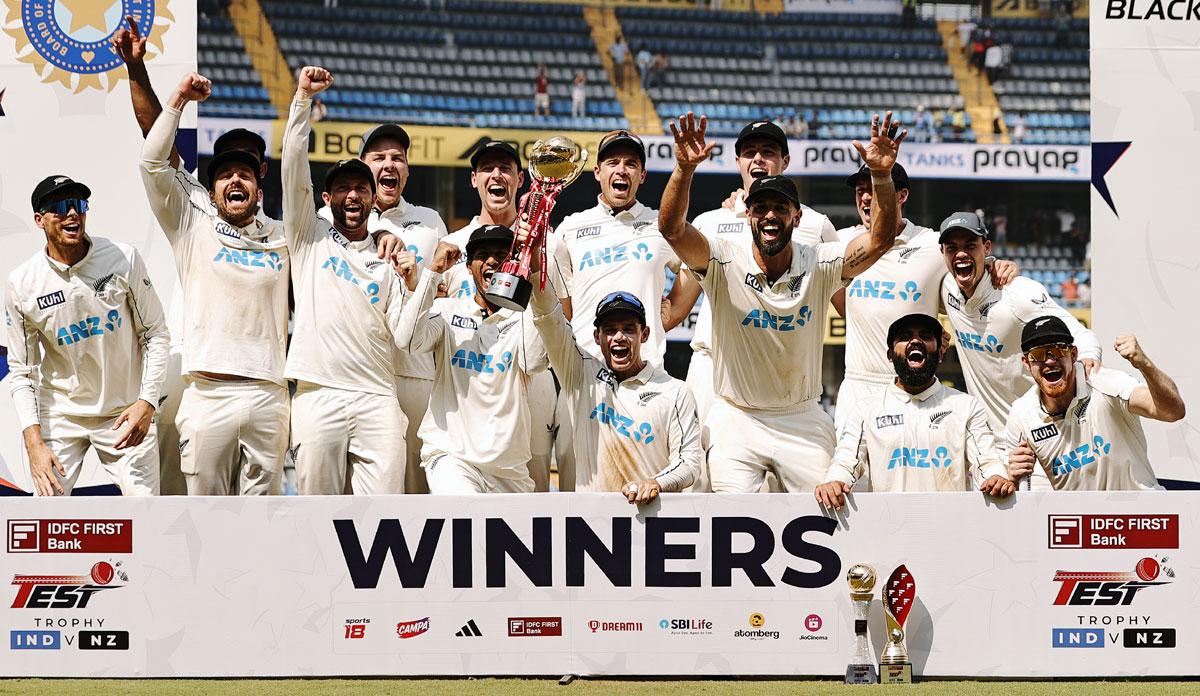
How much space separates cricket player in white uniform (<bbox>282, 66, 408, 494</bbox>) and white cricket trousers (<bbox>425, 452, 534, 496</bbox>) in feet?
0.67

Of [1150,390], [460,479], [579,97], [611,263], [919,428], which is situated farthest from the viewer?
[579,97]

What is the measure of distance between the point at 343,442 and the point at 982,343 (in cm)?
298

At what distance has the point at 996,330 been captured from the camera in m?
6.67

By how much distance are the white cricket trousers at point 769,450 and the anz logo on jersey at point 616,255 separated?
3.10ft

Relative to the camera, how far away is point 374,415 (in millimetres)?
6355

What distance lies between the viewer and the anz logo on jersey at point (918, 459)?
5.97 meters

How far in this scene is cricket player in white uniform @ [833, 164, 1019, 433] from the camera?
6906 millimetres

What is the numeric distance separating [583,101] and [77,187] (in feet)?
51.7

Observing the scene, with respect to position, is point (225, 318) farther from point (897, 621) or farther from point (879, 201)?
point (897, 621)

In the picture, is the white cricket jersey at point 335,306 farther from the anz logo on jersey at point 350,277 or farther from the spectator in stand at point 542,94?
the spectator in stand at point 542,94

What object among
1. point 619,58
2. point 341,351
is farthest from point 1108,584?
point 619,58

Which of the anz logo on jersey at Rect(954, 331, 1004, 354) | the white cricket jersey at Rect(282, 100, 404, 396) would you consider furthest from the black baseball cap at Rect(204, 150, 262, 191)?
the anz logo on jersey at Rect(954, 331, 1004, 354)

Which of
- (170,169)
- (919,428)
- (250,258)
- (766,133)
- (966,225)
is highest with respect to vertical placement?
(766,133)

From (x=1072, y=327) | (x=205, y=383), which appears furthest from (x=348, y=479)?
(x=1072, y=327)
